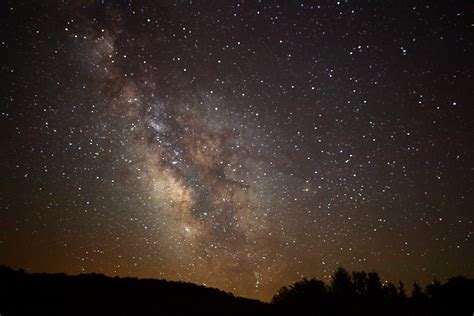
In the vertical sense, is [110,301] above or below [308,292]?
below

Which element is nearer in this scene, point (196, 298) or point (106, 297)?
point (106, 297)

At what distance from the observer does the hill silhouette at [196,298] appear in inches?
721

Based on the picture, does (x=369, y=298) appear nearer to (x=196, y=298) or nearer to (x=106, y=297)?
(x=196, y=298)

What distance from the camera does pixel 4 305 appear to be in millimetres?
16438

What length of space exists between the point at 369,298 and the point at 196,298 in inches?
424

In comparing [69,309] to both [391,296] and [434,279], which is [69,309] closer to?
[391,296]

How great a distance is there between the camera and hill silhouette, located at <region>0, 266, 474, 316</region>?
18311 millimetres

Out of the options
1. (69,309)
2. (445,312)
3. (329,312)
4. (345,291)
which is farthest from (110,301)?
(445,312)

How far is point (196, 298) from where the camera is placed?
24.2 meters

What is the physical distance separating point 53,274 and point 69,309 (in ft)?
22.1

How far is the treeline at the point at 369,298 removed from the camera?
19100 millimetres

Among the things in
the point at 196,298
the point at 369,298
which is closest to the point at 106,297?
the point at 196,298

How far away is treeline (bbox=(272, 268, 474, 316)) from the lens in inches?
752

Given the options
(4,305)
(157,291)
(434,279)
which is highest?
(434,279)
